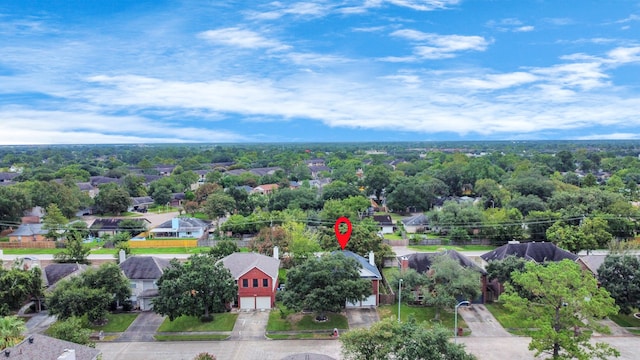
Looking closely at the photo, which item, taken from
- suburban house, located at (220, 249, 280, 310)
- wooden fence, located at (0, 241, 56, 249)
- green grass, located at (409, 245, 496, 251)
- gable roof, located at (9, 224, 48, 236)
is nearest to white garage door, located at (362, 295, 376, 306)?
suburban house, located at (220, 249, 280, 310)

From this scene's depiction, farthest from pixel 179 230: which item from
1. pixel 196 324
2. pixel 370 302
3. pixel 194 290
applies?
pixel 370 302

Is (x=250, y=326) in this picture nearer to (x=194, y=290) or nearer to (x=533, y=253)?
(x=194, y=290)

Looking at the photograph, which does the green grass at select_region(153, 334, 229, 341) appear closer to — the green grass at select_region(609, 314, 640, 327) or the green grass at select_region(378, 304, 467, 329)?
the green grass at select_region(378, 304, 467, 329)

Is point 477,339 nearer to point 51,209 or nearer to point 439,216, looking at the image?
point 439,216

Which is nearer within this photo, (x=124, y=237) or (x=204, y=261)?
(x=204, y=261)

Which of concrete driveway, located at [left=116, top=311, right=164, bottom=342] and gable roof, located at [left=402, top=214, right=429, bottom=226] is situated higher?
gable roof, located at [left=402, top=214, right=429, bottom=226]

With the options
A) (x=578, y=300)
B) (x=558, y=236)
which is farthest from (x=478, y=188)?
(x=578, y=300)

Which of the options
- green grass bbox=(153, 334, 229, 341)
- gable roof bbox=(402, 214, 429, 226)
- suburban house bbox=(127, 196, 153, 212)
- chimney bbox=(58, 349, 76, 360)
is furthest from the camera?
suburban house bbox=(127, 196, 153, 212)
